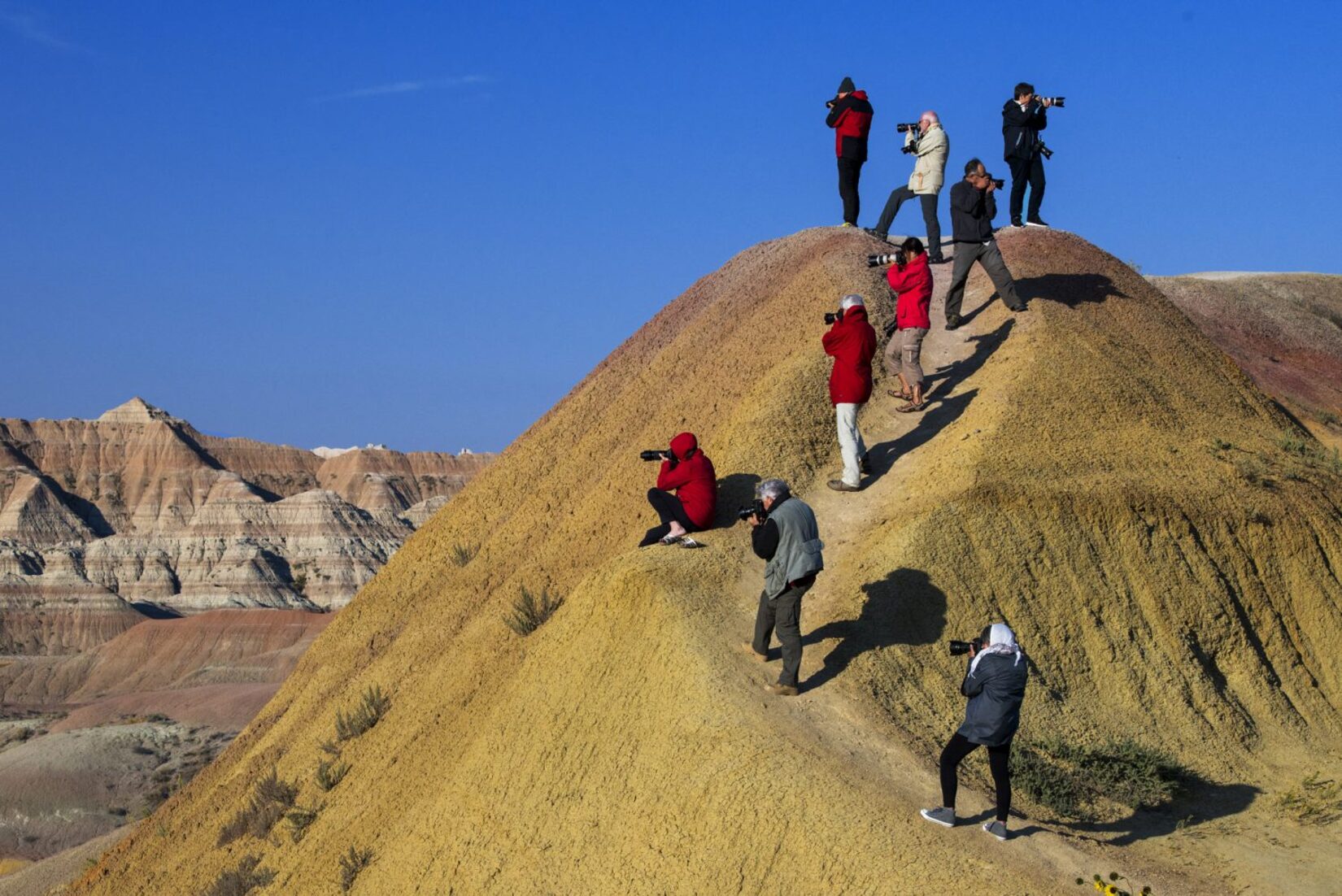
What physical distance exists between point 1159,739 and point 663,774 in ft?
15.1

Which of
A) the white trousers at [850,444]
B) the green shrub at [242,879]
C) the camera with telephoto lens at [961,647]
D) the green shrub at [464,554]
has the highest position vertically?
the white trousers at [850,444]

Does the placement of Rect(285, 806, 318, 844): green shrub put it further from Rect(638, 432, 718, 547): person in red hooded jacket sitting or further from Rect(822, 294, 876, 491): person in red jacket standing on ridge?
Rect(822, 294, 876, 491): person in red jacket standing on ridge

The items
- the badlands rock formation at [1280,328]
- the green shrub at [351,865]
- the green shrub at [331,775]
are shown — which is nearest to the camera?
the green shrub at [351,865]

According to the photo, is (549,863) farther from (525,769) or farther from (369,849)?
(369,849)

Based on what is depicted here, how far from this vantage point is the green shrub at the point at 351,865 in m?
12.1

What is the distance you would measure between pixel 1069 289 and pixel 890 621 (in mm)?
8061

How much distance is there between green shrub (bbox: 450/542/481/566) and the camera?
17875 mm

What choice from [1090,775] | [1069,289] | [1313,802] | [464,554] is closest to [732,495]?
[1090,775]

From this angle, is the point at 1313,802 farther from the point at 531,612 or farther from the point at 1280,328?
the point at 1280,328

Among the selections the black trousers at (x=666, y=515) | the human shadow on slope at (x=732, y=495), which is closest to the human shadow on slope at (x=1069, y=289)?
the human shadow on slope at (x=732, y=495)

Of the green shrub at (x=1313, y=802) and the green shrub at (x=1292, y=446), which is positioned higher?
the green shrub at (x=1292, y=446)

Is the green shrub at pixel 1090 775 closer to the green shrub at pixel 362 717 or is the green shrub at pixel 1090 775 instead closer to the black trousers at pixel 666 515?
the black trousers at pixel 666 515

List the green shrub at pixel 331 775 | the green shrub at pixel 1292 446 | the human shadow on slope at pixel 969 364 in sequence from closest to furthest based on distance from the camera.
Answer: the green shrub at pixel 331 775, the green shrub at pixel 1292 446, the human shadow on slope at pixel 969 364

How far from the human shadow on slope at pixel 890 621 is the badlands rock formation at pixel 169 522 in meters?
84.0
